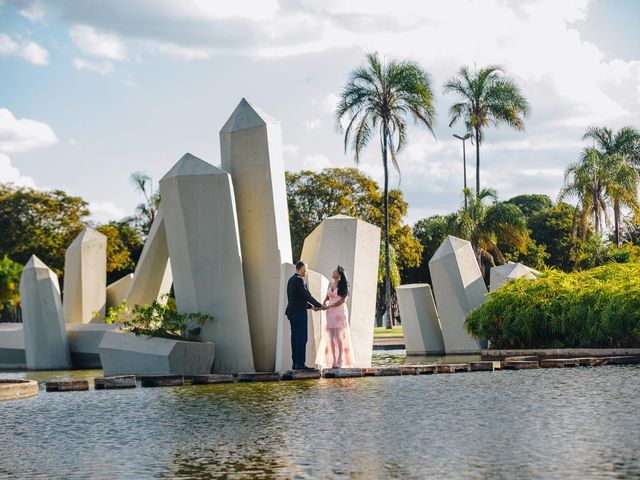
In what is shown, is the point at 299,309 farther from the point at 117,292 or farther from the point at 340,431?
the point at 117,292

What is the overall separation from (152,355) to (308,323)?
2.82 metres

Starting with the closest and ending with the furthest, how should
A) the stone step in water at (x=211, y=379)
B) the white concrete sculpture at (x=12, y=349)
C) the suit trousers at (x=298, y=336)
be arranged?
the stone step in water at (x=211, y=379)
the suit trousers at (x=298, y=336)
the white concrete sculpture at (x=12, y=349)

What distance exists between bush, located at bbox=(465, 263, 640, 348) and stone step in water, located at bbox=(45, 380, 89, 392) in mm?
9626

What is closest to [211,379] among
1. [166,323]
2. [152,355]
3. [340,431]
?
[152,355]

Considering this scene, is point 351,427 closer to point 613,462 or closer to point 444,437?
point 444,437

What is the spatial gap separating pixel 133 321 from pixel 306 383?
15.7 ft

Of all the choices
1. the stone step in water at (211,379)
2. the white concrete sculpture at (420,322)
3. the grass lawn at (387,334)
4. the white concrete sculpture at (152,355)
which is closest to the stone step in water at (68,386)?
the stone step in water at (211,379)

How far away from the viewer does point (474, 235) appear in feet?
146

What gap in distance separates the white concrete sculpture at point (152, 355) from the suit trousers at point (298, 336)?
216 cm

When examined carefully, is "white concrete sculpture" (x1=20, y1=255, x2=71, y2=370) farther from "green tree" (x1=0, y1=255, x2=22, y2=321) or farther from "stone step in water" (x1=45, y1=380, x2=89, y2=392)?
"green tree" (x1=0, y1=255, x2=22, y2=321)

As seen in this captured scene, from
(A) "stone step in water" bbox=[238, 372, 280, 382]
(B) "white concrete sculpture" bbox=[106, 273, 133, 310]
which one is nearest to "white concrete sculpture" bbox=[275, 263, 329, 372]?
(A) "stone step in water" bbox=[238, 372, 280, 382]

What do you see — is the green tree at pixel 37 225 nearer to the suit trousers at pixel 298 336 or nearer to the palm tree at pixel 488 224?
the palm tree at pixel 488 224

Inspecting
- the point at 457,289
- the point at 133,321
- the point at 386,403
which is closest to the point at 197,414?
the point at 386,403

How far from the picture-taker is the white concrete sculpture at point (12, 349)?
24.2 metres
